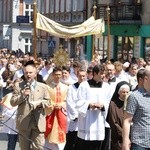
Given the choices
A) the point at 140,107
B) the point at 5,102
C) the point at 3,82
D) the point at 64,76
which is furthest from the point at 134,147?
the point at 3,82

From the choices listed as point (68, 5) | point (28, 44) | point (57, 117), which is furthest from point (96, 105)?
point (28, 44)

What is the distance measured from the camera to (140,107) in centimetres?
758

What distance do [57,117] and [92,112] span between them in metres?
1.21

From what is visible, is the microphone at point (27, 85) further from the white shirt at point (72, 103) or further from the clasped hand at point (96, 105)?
the white shirt at point (72, 103)

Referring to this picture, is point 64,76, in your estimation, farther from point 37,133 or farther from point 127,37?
point 127,37

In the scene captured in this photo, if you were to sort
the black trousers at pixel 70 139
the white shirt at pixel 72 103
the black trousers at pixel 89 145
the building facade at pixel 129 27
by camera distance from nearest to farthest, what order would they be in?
the black trousers at pixel 89 145
the white shirt at pixel 72 103
the black trousers at pixel 70 139
the building facade at pixel 129 27

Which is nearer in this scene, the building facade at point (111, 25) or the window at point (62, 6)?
the building facade at point (111, 25)

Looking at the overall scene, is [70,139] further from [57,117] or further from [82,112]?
[82,112]

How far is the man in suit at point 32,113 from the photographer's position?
9797 millimetres

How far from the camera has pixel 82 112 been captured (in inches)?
404

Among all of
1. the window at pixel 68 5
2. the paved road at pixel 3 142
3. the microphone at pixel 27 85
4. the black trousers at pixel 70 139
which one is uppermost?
the window at pixel 68 5

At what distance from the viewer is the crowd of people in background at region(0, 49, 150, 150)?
7.62 m

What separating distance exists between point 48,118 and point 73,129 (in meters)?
0.47

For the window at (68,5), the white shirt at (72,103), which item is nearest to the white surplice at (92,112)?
the white shirt at (72,103)
